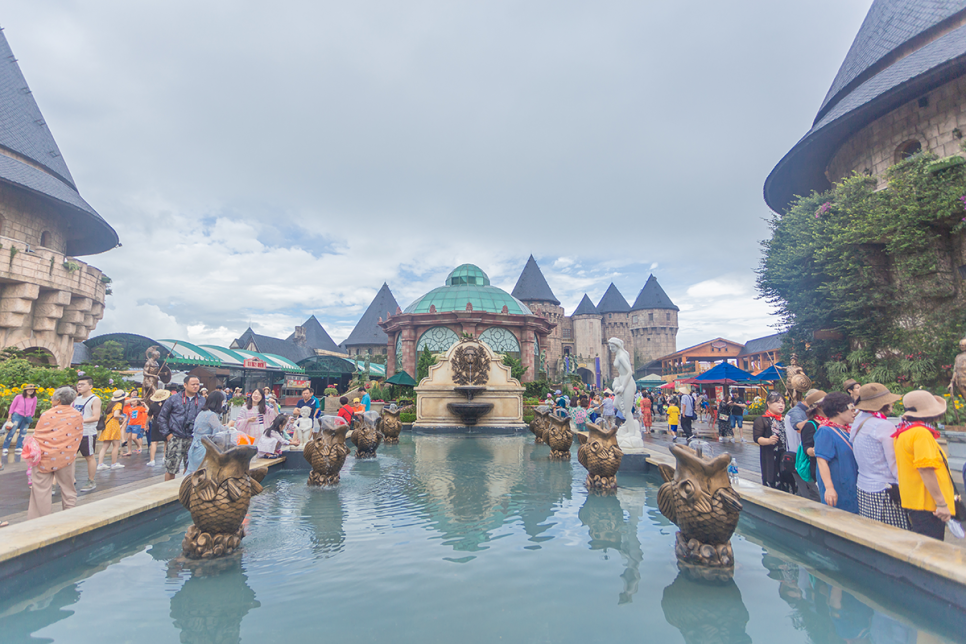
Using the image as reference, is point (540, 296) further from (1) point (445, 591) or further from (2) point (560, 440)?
(1) point (445, 591)

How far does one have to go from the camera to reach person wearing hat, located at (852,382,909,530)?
3.93 metres

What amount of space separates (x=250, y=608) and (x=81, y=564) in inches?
72.3

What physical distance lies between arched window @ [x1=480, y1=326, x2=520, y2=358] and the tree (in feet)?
62.2

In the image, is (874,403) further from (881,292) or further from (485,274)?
(485,274)

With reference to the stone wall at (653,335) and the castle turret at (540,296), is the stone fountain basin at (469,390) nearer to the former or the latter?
the castle turret at (540,296)

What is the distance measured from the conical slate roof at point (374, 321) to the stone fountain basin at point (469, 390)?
44596 millimetres

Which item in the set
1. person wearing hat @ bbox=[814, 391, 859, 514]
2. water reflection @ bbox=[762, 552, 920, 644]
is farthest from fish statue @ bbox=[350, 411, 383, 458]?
person wearing hat @ bbox=[814, 391, 859, 514]

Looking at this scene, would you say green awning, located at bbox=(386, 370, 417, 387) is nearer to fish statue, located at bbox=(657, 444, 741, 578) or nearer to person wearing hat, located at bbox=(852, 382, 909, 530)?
fish statue, located at bbox=(657, 444, 741, 578)

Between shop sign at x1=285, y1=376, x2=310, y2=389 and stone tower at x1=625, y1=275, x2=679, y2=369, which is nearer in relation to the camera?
shop sign at x1=285, y1=376, x2=310, y2=389

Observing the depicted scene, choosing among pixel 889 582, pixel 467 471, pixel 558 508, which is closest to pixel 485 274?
pixel 467 471

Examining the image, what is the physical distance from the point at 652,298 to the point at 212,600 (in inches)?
2914

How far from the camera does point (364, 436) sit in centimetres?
1041

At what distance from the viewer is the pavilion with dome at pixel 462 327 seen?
30.0m

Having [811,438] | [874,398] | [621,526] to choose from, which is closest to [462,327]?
[621,526]
